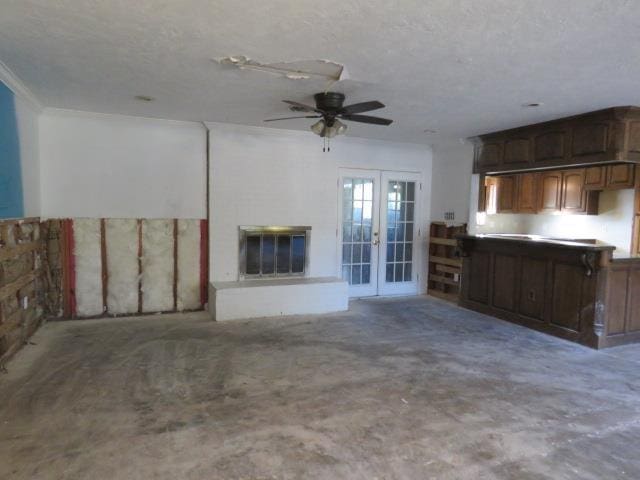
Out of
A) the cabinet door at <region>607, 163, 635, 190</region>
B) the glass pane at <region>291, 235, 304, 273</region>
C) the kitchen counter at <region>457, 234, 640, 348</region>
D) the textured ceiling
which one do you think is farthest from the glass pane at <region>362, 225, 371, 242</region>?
the cabinet door at <region>607, 163, 635, 190</region>

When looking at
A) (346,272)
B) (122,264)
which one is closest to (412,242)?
(346,272)

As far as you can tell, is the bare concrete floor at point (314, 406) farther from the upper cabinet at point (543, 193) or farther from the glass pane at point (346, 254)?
the upper cabinet at point (543, 193)

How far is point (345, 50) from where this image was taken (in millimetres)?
2846

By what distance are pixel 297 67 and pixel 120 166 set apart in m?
3.07

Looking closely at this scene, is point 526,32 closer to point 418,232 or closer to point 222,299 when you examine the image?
point 222,299

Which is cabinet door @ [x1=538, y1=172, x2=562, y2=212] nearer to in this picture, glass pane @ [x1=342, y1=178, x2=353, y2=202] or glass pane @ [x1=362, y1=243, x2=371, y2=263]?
glass pane @ [x1=362, y1=243, x2=371, y2=263]

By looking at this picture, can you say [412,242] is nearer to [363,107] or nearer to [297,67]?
[363,107]

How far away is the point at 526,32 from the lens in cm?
249

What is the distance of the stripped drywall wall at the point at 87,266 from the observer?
16.6 ft

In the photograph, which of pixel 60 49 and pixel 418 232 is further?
pixel 418 232

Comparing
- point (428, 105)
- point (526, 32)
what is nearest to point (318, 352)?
point (428, 105)

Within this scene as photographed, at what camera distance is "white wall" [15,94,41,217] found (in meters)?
4.14

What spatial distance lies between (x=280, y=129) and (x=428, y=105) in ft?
7.33

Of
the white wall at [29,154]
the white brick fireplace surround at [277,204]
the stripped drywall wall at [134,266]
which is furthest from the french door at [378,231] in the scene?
the white wall at [29,154]
